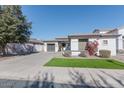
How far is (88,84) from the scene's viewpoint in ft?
22.4

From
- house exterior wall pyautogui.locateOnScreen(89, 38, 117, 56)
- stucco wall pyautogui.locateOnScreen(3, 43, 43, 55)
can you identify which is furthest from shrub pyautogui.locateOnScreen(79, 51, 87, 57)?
stucco wall pyautogui.locateOnScreen(3, 43, 43, 55)

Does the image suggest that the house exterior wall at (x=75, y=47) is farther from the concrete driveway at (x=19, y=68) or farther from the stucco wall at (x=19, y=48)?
the stucco wall at (x=19, y=48)

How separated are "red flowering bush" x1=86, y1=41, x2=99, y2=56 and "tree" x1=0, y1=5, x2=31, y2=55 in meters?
8.62

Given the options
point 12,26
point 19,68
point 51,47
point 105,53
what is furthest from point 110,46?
point 51,47

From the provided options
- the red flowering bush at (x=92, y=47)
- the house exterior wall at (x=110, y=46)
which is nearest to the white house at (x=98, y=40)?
the house exterior wall at (x=110, y=46)

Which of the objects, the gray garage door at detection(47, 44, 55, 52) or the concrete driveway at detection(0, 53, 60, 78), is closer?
the concrete driveway at detection(0, 53, 60, 78)

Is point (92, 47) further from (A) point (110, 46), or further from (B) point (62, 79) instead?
(B) point (62, 79)

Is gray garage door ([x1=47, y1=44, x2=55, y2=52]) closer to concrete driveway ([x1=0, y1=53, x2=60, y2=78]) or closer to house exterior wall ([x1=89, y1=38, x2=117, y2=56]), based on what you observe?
house exterior wall ([x1=89, y1=38, x2=117, y2=56])

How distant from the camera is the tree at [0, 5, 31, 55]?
18.3 meters

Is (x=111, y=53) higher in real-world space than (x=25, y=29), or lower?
lower
